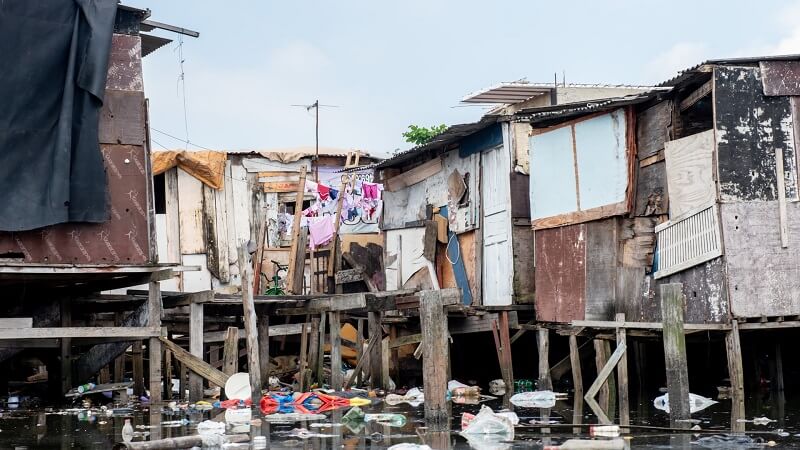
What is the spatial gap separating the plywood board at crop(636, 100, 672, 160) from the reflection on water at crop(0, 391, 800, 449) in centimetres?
383

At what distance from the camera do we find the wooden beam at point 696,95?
49.5 ft

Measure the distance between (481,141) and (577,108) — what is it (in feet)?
12.1

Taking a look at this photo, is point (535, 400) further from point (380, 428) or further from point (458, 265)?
point (458, 265)

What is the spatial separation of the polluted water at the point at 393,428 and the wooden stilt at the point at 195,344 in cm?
72

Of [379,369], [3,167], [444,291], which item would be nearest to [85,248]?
[3,167]

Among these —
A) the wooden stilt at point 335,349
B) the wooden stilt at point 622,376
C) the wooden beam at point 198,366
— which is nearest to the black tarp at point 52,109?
the wooden beam at point 198,366

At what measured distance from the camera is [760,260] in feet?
49.0

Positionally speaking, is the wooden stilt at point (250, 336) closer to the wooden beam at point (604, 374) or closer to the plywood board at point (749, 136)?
the wooden beam at point (604, 374)

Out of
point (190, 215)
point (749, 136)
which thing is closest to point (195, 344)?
point (749, 136)

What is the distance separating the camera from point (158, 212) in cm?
2761

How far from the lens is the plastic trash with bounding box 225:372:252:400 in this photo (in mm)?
15656

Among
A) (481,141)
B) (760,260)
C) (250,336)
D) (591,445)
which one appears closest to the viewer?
(591,445)

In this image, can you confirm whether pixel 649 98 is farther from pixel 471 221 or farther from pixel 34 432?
pixel 34 432

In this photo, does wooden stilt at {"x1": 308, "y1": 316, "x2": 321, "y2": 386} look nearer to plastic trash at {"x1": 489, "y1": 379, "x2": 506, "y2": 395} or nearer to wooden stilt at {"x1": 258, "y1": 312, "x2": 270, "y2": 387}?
wooden stilt at {"x1": 258, "y1": 312, "x2": 270, "y2": 387}
